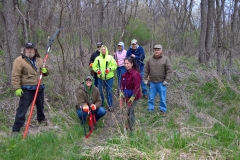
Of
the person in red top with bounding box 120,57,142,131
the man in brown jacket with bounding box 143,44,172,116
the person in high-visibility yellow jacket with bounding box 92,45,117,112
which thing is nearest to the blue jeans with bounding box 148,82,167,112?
the man in brown jacket with bounding box 143,44,172,116

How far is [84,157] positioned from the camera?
12.6 feet

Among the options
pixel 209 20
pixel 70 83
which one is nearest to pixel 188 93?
pixel 70 83

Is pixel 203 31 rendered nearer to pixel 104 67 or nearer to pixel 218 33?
pixel 218 33

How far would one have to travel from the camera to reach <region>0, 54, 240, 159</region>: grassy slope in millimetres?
3793

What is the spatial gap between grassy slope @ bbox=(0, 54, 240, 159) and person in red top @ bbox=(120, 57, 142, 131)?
35 cm

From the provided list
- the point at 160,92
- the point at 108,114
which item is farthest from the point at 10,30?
the point at 160,92

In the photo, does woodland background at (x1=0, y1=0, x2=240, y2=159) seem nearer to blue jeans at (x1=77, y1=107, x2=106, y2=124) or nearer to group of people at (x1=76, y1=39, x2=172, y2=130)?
blue jeans at (x1=77, y1=107, x2=106, y2=124)

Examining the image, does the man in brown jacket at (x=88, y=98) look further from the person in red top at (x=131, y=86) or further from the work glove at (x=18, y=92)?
the work glove at (x=18, y=92)

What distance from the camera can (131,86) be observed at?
4.85 m

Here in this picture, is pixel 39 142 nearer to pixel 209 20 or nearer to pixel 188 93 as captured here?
pixel 188 93

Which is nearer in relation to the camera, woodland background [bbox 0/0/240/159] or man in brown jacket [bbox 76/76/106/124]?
woodland background [bbox 0/0/240/159]

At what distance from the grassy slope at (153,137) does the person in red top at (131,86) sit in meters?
0.35

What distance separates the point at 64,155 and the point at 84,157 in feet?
1.17

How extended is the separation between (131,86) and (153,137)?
3.60ft
